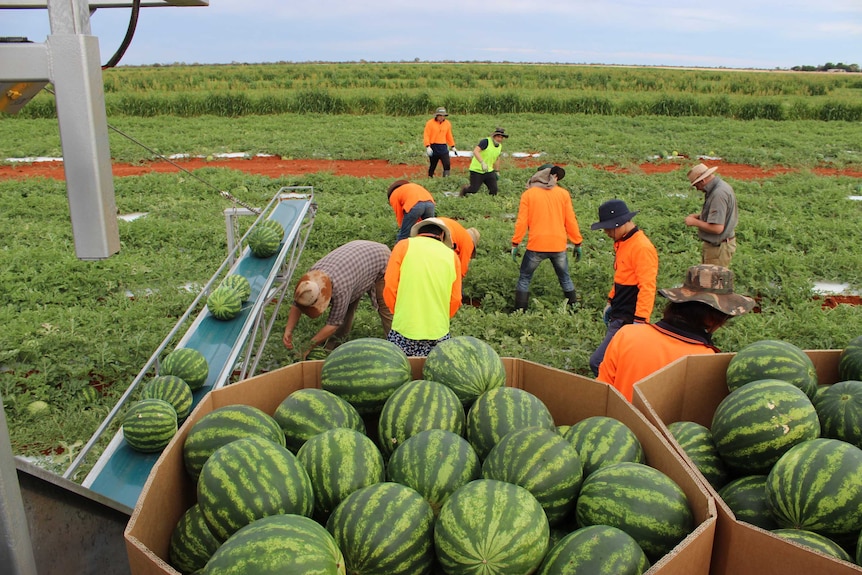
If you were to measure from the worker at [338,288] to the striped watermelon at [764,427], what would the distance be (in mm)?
3670

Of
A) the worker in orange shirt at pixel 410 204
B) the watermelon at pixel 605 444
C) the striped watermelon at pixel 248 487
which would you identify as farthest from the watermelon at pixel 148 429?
the worker in orange shirt at pixel 410 204

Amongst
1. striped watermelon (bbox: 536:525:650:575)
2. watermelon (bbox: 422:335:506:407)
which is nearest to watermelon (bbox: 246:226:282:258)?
watermelon (bbox: 422:335:506:407)

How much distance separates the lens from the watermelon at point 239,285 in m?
5.05

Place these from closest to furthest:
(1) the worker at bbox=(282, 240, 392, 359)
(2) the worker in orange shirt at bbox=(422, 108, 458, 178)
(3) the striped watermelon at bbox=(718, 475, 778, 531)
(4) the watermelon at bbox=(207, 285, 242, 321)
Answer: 1. (3) the striped watermelon at bbox=(718, 475, 778, 531)
2. (4) the watermelon at bbox=(207, 285, 242, 321)
3. (1) the worker at bbox=(282, 240, 392, 359)
4. (2) the worker in orange shirt at bbox=(422, 108, 458, 178)

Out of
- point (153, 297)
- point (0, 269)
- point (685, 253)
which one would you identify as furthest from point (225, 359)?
point (685, 253)

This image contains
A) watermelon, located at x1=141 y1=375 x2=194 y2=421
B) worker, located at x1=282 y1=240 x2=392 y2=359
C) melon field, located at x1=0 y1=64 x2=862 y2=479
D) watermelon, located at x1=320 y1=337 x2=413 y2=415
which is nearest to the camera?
watermelon, located at x1=320 y1=337 x2=413 y2=415

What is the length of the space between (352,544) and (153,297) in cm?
627

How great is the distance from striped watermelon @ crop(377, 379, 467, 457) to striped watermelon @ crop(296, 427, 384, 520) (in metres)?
0.21

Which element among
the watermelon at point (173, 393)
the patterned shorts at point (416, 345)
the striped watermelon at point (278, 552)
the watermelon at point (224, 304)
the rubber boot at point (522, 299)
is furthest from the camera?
the rubber boot at point (522, 299)

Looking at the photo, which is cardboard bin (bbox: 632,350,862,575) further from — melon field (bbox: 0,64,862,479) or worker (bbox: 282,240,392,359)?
worker (bbox: 282,240,392,359)

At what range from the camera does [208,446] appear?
1829mm

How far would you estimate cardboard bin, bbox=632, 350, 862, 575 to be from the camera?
4.59ft

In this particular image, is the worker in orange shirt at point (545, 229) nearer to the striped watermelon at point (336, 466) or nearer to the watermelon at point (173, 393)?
the watermelon at point (173, 393)

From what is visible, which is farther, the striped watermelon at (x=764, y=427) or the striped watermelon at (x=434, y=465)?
the striped watermelon at (x=764, y=427)
